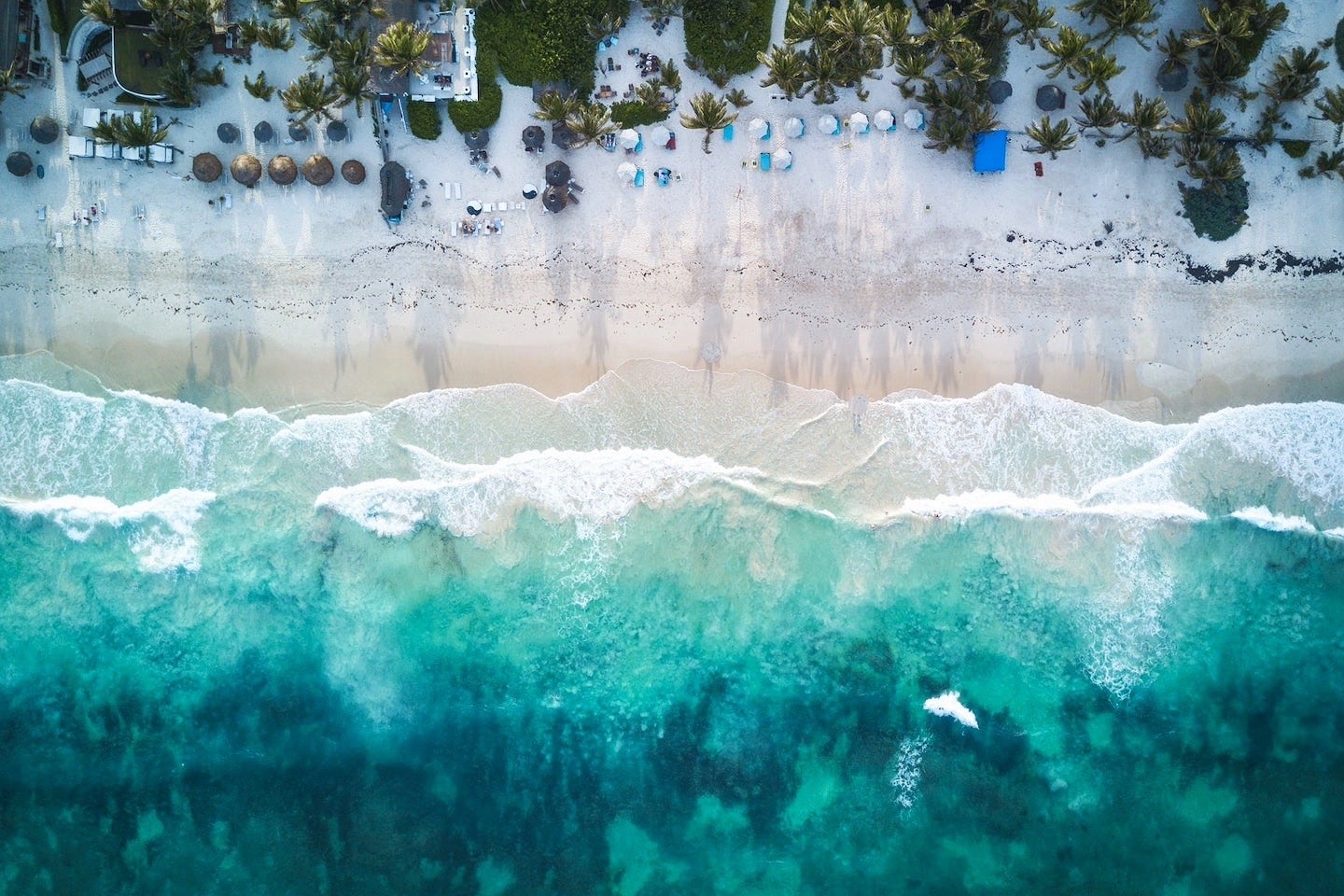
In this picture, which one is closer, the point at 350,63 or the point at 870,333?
the point at 350,63

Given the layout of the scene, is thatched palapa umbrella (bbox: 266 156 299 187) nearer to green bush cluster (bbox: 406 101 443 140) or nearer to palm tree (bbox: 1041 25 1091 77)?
green bush cluster (bbox: 406 101 443 140)

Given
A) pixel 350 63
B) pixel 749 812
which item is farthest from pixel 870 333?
pixel 350 63

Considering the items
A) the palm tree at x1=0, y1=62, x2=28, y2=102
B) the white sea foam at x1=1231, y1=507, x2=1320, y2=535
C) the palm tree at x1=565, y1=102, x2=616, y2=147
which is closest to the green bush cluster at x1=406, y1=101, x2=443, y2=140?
the palm tree at x1=565, y1=102, x2=616, y2=147

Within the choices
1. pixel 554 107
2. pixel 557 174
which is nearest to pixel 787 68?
pixel 554 107

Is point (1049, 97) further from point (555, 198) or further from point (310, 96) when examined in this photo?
point (310, 96)

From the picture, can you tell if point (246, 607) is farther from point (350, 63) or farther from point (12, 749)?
point (350, 63)
